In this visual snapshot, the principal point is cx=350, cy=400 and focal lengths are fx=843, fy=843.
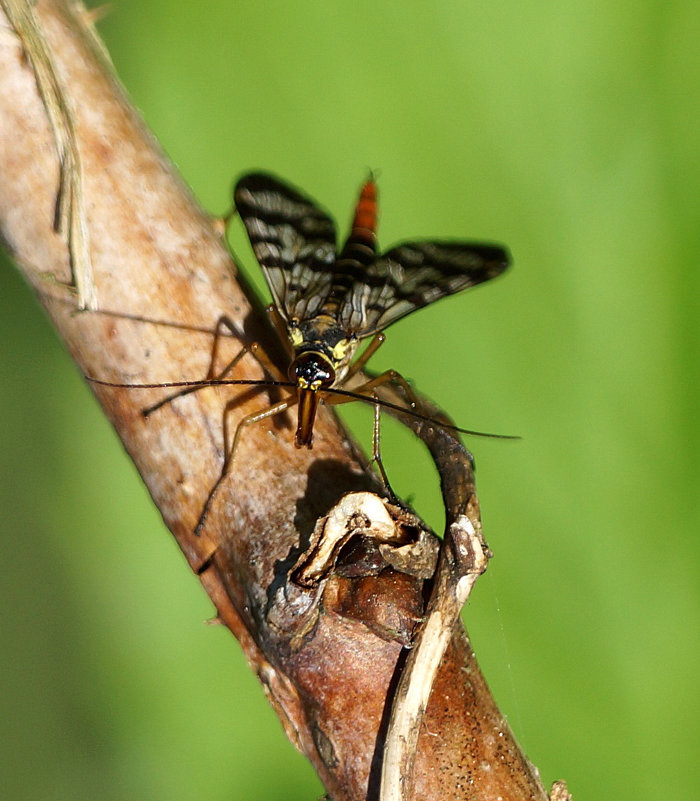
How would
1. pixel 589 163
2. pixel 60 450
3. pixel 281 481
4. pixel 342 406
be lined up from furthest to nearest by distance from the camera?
1. pixel 60 450
2. pixel 342 406
3. pixel 589 163
4. pixel 281 481

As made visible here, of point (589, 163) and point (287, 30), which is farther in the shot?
point (287, 30)

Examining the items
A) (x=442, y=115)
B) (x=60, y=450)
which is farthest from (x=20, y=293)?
(x=442, y=115)

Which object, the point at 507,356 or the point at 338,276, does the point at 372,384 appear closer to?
the point at 507,356

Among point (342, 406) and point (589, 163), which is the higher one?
point (589, 163)

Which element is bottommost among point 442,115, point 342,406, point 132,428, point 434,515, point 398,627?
point 434,515

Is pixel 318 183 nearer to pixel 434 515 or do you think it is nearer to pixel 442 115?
pixel 442 115

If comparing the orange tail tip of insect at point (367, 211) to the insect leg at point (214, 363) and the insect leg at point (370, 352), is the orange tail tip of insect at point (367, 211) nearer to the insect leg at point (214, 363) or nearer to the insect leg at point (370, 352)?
the insect leg at point (370, 352)
